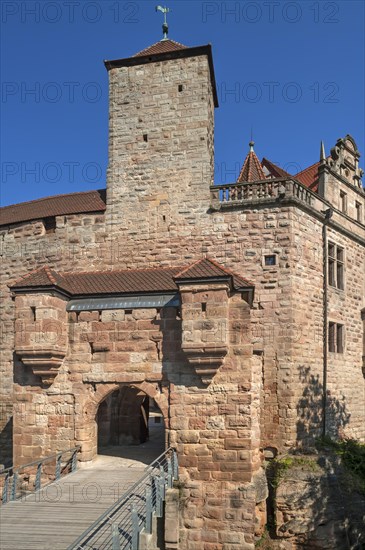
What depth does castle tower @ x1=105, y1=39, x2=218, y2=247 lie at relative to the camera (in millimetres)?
14969

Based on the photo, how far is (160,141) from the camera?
15.4 metres

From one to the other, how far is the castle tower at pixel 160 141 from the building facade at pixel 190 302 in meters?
0.04

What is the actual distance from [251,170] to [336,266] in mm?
4414

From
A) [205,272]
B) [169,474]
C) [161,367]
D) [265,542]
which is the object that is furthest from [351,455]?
[205,272]

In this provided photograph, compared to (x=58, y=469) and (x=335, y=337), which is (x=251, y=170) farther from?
(x=58, y=469)

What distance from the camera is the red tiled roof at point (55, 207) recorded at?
1583 centimetres

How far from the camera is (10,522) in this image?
8.20 metres

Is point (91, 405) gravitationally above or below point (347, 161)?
below

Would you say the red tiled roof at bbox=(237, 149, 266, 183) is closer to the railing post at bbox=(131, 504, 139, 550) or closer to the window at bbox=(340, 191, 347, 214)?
the window at bbox=(340, 191, 347, 214)

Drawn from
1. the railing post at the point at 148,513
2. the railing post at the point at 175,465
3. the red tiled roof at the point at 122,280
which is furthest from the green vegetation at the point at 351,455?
the railing post at the point at 148,513

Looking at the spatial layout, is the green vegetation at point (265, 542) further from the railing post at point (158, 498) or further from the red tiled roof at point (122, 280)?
the red tiled roof at point (122, 280)

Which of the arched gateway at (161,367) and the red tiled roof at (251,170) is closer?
the arched gateway at (161,367)

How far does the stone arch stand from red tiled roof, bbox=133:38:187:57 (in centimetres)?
1015

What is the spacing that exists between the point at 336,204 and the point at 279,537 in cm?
986
